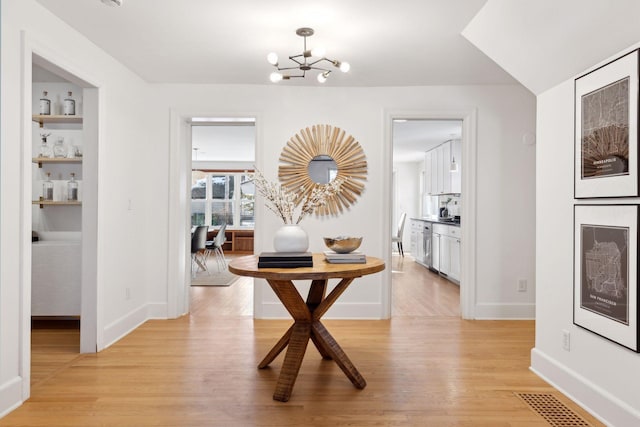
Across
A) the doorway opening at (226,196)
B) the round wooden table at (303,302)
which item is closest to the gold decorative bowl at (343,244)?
the round wooden table at (303,302)

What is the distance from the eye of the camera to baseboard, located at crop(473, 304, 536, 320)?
4.07 metres

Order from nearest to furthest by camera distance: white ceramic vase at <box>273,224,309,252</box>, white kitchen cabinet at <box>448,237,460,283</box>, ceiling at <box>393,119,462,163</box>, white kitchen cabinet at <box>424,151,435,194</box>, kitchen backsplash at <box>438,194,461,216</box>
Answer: white ceramic vase at <box>273,224,309,252</box>
white kitchen cabinet at <box>448,237,460,283</box>
ceiling at <box>393,119,462,163</box>
kitchen backsplash at <box>438,194,461,216</box>
white kitchen cabinet at <box>424,151,435,194</box>

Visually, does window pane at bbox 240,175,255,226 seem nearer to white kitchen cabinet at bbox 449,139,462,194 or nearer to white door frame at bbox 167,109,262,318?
white kitchen cabinet at bbox 449,139,462,194

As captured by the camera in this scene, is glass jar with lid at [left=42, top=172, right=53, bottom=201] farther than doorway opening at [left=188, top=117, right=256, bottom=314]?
No

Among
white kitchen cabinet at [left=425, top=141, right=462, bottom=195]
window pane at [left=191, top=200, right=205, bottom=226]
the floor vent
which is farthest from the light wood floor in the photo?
window pane at [left=191, top=200, right=205, bottom=226]

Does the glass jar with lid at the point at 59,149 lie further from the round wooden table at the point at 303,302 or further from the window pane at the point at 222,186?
the window pane at the point at 222,186

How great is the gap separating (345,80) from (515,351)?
2686 millimetres

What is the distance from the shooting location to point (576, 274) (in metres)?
2.33

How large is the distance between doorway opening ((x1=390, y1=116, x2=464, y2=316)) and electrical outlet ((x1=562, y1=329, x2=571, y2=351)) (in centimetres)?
183

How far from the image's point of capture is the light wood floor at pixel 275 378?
2.16 metres

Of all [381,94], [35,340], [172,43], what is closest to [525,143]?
[381,94]

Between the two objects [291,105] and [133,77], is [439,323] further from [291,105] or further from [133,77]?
[133,77]

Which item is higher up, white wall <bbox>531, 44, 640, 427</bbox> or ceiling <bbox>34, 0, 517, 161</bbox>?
ceiling <bbox>34, 0, 517, 161</bbox>

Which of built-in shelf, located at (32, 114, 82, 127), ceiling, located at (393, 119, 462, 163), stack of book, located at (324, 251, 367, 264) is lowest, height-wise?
stack of book, located at (324, 251, 367, 264)
